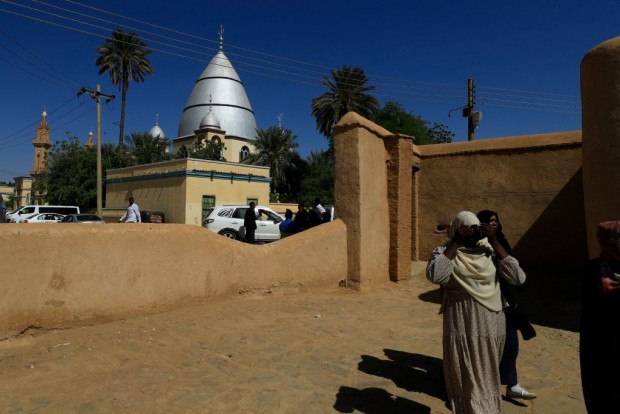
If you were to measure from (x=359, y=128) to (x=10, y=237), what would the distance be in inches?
203

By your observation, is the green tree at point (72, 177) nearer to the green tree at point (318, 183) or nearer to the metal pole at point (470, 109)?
the green tree at point (318, 183)

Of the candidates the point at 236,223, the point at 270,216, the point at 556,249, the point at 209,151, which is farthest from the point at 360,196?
the point at 209,151

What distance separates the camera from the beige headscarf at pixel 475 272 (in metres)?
2.71

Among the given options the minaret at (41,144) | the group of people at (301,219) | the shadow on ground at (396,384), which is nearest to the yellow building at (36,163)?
the minaret at (41,144)

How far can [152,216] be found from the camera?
20.5m

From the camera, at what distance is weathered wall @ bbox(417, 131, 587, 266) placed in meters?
7.91

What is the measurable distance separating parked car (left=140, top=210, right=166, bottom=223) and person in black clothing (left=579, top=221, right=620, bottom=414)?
19.4 metres

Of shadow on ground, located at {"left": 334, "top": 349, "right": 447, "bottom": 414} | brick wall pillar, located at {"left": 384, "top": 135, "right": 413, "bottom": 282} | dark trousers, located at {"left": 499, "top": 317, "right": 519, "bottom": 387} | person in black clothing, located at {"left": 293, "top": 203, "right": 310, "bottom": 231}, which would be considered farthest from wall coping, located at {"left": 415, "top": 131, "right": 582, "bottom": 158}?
dark trousers, located at {"left": 499, "top": 317, "right": 519, "bottom": 387}

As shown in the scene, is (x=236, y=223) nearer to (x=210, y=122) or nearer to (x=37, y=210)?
(x=37, y=210)

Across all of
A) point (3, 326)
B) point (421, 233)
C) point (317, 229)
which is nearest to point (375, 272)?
point (317, 229)

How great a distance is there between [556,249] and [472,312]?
21.1ft

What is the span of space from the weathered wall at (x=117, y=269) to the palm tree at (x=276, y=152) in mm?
30513

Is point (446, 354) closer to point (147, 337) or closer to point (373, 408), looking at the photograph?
point (373, 408)

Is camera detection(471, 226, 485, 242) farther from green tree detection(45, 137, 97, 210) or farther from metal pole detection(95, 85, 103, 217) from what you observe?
green tree detection(45, 137, 97, 210)
